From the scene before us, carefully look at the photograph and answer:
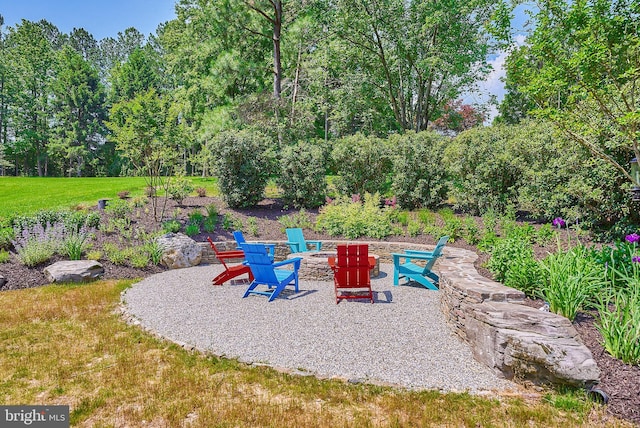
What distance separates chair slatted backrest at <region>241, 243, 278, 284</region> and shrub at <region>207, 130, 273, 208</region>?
20.8 ft

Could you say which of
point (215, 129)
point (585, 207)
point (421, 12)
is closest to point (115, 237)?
point (215, 129)

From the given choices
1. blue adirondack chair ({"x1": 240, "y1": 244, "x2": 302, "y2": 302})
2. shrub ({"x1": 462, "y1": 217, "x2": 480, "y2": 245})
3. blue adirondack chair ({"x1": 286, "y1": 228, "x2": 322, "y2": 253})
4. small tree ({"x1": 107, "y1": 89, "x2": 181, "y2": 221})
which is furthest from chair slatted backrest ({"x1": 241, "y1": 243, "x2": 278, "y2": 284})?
shrub ({"x1": 462, "y1": 217, "x2": 480, "y2": 245})

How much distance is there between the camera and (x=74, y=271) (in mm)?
6598

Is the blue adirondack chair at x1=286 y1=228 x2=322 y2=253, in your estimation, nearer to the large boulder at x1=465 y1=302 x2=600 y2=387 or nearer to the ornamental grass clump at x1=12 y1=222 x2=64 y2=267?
the ornamental grass clump at x1=12 y1=222 x2=64 y2=267

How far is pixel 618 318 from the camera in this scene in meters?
3.26

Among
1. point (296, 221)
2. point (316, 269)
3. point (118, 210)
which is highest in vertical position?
point (118, 210)

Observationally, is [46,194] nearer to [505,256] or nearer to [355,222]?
[355,222]

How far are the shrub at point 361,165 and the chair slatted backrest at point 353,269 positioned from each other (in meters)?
7.34

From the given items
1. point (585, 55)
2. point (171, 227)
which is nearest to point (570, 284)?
point (585, 55)

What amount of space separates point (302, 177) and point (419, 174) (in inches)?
159

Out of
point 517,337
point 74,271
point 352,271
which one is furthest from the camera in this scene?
point 74,271

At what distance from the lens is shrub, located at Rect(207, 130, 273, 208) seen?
465 inches

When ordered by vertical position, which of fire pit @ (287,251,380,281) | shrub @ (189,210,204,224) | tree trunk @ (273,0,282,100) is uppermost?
tree trunk @ (273,0,282,100)

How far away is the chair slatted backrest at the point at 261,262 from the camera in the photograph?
5566 millimetres
